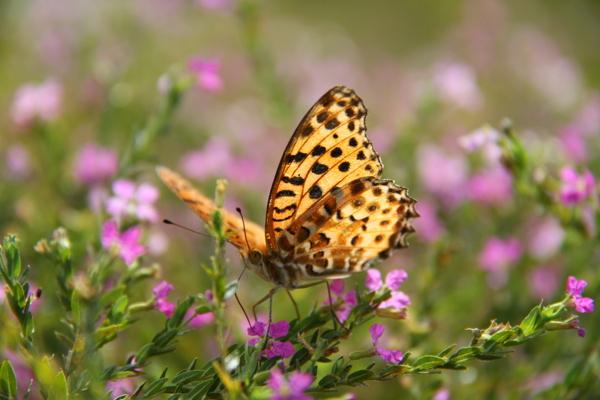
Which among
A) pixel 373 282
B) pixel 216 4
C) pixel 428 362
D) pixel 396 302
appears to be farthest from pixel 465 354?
pixel 216 4

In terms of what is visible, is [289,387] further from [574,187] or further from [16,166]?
[16,166]

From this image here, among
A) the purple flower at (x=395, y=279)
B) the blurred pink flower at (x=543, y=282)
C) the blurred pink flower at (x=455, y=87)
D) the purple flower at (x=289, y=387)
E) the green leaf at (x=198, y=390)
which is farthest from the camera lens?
the blurred pink flower at (x=455, y=87)

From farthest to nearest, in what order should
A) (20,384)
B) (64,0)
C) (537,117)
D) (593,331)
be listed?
(64,0)
(537,117)
(593,331)
(20,384)

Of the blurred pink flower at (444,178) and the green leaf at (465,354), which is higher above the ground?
the blurred pink flower at (444,178)

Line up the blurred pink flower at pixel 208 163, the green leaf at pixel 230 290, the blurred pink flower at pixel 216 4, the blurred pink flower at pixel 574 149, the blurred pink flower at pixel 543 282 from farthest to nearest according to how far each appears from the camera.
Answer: the blurred pink flower at pixel 216 4 → the blurred pink flower at pixel 208 163 → the blurred pink flower at pixel 574 149 → the blurred pink flower at pixel 543 282 → the green leaf at pixel 230 290

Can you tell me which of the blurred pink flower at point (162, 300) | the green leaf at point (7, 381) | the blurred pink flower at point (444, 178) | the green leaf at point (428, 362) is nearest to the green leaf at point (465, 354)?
the green leaf at point (428, 362)

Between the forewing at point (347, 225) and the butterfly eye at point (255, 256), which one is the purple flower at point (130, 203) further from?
the forewing at point (347, 225)

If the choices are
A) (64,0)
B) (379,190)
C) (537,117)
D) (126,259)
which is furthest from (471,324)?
(64,0)

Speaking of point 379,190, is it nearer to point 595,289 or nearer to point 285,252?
point 285,252

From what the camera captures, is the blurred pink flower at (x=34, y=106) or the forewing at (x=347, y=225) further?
the blurred pink flower at (x=34, y=106)
